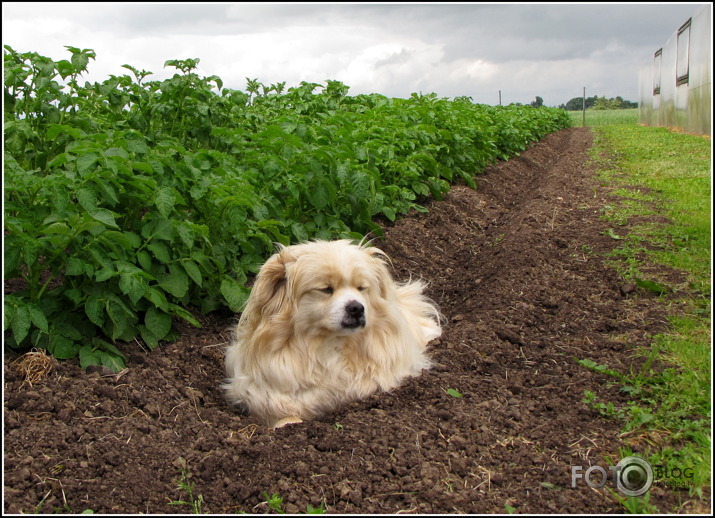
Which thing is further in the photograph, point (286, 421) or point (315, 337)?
point (315, 337)

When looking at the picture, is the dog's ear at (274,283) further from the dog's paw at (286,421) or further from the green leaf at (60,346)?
the green leaf at (60,346)

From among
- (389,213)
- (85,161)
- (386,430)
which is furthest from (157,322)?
(389,213)

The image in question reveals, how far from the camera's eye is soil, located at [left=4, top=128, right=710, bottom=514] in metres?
3.03

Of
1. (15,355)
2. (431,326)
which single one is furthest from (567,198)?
(15,355)

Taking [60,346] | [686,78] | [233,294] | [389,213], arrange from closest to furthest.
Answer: [60,346] → [233,294] → [389,213] → [686,78]

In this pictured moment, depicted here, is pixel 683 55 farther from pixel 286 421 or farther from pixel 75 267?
pixel 75 267

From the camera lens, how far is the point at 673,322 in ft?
15.2

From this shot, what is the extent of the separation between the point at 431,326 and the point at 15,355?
2964mm

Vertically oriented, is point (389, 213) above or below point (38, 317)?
above

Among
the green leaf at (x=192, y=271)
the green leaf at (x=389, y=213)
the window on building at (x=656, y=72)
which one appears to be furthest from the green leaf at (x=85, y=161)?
the window on building at (x=656, y=72)

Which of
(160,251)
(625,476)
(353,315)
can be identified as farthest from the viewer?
(160,251)

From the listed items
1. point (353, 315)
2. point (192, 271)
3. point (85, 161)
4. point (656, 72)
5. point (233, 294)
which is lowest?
point (233, 294)

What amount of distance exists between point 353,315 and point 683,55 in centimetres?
2470

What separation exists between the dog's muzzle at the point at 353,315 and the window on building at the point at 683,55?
23.2 meters
